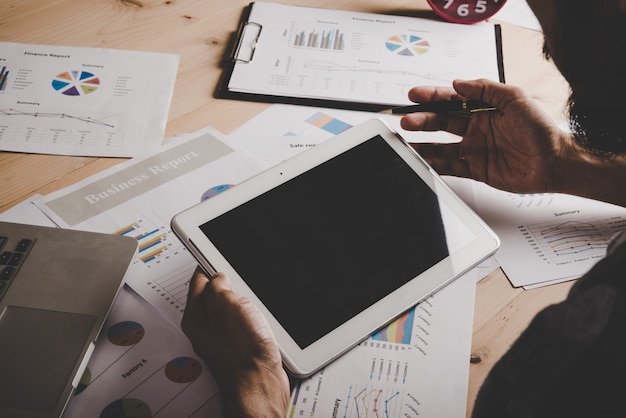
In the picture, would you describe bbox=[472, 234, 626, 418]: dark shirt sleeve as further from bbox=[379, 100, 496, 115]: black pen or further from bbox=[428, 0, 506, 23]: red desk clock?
bbox=[428, 0, 506, 23]: red desk clock

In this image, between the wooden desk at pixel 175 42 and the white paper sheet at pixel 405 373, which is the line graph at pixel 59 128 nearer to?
the wooden desk at pixel 175 42

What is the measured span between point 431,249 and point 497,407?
22 cm

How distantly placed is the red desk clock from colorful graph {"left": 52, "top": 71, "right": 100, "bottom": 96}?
70 centimetres

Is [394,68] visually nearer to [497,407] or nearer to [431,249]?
[431,249]

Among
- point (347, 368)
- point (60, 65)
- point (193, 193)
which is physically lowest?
point (347, 368)

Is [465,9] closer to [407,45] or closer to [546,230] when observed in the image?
[407,45]

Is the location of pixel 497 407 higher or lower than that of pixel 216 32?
lower

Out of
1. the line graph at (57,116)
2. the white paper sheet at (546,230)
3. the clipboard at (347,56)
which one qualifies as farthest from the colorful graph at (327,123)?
the line graph at (57,116)

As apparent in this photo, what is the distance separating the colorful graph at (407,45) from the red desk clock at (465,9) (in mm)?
95

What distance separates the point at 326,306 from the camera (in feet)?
2.16

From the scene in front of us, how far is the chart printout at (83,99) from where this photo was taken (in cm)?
91

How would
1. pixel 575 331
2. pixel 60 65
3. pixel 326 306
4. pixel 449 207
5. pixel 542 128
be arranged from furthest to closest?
pixel 60 65
pixel 542 128
pixel 449 207
pixel 326 306
pixel 575 331

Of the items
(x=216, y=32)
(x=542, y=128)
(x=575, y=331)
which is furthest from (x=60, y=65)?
(x=575, y=331)

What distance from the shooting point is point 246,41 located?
108 cm
